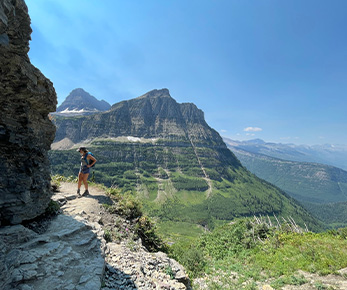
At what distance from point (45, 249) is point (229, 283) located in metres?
9.91

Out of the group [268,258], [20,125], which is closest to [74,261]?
[20,125]

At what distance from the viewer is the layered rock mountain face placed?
5.65 meters

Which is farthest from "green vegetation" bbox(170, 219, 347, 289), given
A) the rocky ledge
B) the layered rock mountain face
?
the layered rock mountain face

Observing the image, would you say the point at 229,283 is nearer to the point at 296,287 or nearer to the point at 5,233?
the point at 296,287

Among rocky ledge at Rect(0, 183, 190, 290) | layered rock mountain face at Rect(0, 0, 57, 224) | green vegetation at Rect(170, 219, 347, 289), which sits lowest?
green vegetation at Rect(170, 219, 347, 289)

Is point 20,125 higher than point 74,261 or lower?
higher

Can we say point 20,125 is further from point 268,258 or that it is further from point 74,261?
point 268,258

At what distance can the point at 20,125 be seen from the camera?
6605 millimetres

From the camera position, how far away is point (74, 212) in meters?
9.28

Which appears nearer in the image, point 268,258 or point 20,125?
point 20,125

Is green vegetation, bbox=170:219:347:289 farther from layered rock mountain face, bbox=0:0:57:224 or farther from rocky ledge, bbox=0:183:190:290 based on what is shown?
layered rock mountain face, bbox=0:0:57:224

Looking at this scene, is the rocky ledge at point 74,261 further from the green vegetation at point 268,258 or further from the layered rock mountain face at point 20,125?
the green vegetation at point 268,258

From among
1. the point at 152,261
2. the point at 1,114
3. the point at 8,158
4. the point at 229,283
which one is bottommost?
the point at 229,283

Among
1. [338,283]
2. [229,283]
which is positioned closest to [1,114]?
[229,283]
